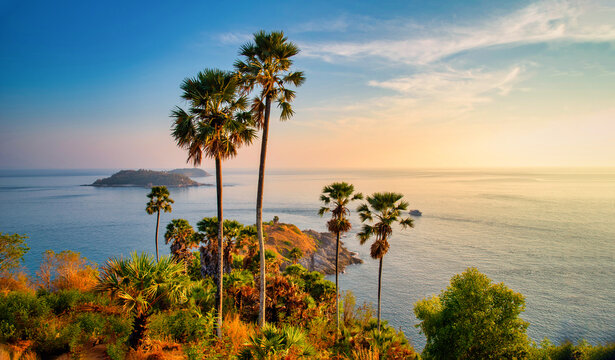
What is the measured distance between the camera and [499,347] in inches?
826

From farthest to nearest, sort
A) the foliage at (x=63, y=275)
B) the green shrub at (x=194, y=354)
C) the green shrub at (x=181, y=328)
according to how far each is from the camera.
A: the foliage at (x=63, y=275), the green shrub at (x=181, y=328), the green shrub at (x=194, y=354)

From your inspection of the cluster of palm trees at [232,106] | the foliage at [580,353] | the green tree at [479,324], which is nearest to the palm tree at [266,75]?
the cluster of palm trees at [232,106]

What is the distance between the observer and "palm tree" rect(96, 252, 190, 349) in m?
8.14

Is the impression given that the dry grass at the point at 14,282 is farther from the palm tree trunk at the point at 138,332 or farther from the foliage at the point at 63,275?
the palm tree trunk at the point at 138,332

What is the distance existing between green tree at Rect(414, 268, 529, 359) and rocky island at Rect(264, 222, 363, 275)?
38.4 metres

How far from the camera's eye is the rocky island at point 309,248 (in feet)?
203

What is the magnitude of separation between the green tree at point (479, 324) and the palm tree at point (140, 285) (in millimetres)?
22197

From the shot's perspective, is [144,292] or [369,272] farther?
[369,272]

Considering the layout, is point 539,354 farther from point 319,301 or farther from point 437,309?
point 319,301

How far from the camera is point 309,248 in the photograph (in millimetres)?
67750

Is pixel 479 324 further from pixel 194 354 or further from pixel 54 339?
pixel 54 339

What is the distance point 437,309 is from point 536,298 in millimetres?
36573

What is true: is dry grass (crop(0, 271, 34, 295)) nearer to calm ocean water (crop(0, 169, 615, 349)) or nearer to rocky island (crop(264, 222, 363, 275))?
calm ocean water (crop(0, 169, 615, 349))

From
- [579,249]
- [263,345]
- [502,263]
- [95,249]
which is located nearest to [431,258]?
[502,263]
